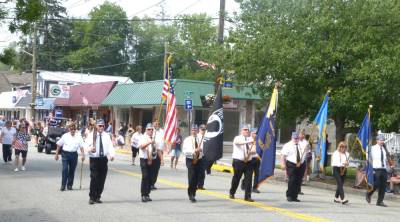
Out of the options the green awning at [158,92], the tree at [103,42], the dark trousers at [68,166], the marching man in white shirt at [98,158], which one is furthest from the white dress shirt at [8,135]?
the tree at [103,42]

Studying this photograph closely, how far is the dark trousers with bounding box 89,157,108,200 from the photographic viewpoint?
517 inches

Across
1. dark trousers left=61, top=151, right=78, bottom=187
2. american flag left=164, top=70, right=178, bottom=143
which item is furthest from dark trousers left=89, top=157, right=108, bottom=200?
dark trousers left=61, top=151, right=78, bottom=187

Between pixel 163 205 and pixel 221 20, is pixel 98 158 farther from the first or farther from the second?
pixel 221 20

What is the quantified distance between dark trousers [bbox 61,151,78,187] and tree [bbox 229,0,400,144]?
27.0 ft

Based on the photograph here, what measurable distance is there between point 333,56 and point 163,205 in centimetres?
932

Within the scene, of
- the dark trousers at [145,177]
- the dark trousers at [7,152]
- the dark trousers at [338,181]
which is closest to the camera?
Answer: the dark trousers at [145,177]

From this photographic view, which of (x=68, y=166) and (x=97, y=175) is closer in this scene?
(x=97, y=175)

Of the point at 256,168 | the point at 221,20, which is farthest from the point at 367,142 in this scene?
the point at 221,20

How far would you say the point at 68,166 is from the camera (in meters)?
15.5

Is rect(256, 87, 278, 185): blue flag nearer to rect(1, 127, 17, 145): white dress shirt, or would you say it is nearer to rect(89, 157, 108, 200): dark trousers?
rect(89, 157, 108, 200): dark trousers

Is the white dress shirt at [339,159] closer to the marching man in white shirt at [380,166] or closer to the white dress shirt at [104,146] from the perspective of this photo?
the marching man in white shirt at [380,166]

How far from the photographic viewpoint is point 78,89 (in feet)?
177

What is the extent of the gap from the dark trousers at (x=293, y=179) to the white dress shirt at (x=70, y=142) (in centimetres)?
526

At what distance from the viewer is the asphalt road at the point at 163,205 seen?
38.1ft
